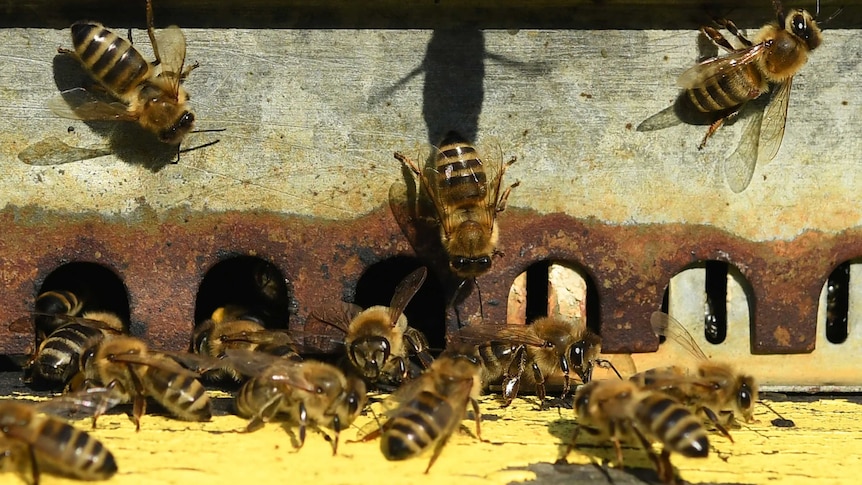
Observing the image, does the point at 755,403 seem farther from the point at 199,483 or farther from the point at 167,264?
the point at 167,264

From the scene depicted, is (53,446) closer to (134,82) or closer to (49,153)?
(49,153)

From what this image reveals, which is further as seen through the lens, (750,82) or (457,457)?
(750,82)

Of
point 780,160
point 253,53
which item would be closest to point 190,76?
point 253,53

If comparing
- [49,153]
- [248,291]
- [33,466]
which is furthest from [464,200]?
[33,466]

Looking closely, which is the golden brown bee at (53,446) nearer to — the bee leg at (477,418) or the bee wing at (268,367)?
the bee wing at (268,367)

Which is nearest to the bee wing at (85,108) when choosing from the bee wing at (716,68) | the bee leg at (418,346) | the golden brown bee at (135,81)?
the golden brown bee at (135,81)

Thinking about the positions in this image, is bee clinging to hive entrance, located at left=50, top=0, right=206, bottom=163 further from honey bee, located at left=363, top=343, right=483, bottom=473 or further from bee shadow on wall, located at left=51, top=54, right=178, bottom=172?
honey bee, located at left=363, top=343, right=483, bottom=473

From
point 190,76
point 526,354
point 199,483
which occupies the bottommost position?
point 199,483
